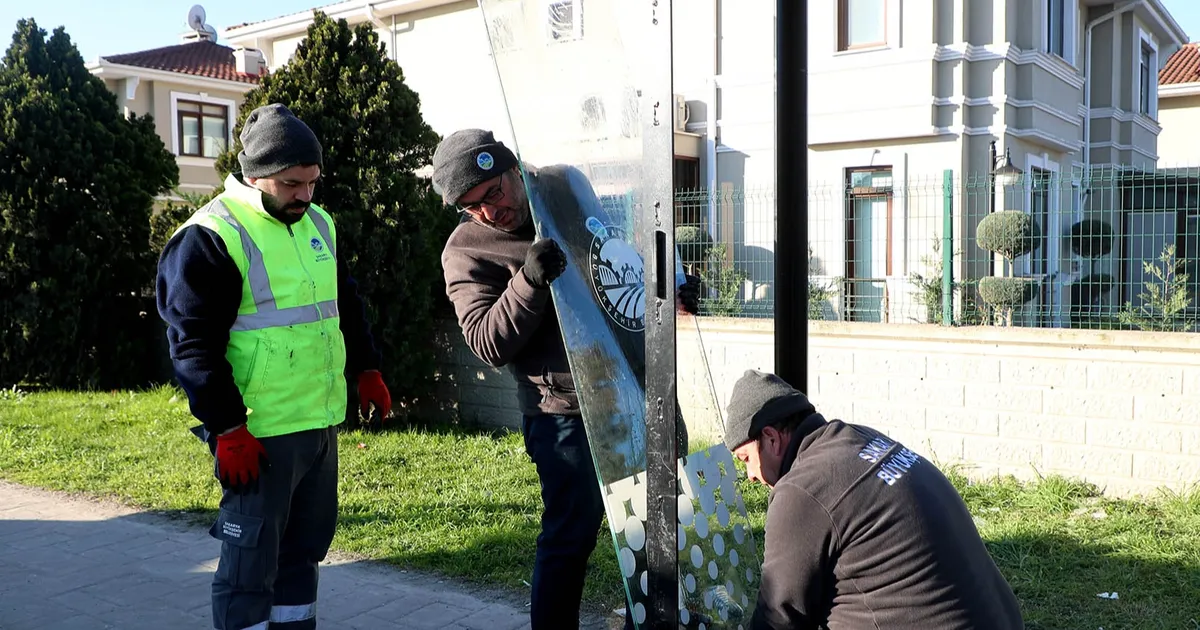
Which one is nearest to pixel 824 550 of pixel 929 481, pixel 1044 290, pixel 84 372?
pixel 929 481

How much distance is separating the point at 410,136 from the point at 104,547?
12.3 feet

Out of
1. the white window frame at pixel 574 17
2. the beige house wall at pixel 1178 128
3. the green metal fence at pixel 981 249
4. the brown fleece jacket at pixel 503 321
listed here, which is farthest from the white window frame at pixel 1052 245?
the beige house wall at pixel 1178 128

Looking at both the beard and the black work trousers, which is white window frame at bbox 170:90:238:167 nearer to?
the beard

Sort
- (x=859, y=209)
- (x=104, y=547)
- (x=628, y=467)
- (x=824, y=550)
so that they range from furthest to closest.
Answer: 1. (x=859, y=209)
2. (x=104, y=547)
3. (x=628, y=467)
4. (x=824, y=550)

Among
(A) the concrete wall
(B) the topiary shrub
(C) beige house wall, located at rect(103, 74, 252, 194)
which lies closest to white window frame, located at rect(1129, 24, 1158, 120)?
(B) the topiary shrub

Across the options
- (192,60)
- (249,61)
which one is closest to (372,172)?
(249,61)

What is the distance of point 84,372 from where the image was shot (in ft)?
34.1

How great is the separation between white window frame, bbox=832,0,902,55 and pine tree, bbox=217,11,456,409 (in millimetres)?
8423

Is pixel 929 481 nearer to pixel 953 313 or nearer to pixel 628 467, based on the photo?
pixel 628 467

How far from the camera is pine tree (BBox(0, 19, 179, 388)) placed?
1003 centimetres

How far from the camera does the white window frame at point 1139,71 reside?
1855cm

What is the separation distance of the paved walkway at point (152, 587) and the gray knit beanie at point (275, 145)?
1965mm

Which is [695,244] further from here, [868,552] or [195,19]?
[195,19]

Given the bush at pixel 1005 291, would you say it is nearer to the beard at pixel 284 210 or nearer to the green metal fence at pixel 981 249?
the green metal fence at pixel 981 249
